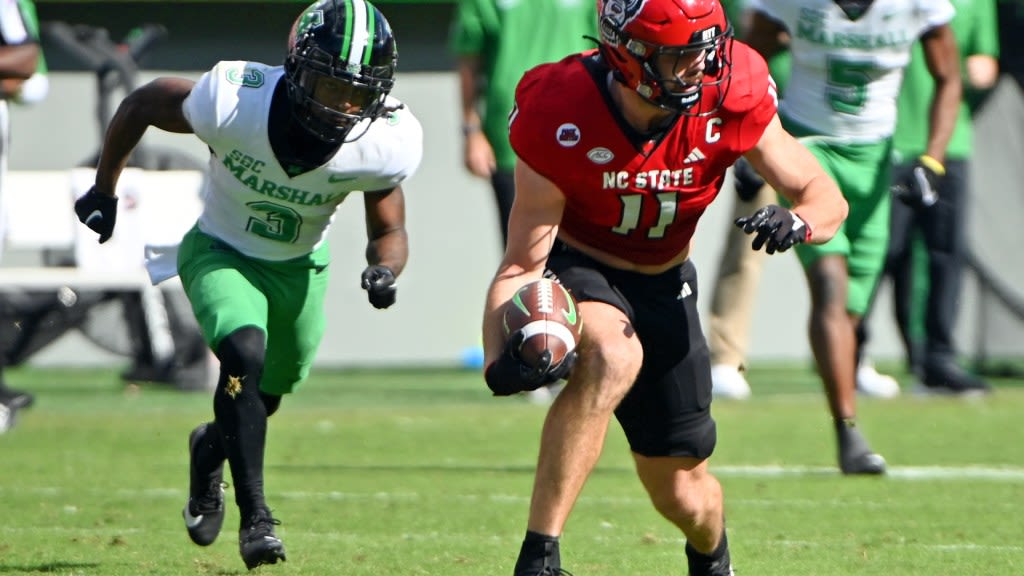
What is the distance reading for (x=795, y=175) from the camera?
5.03 metres

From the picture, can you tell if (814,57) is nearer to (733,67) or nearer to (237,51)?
(733,67)

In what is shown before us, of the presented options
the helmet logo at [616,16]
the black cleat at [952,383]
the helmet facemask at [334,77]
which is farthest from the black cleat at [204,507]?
the black cleat at [952,383]

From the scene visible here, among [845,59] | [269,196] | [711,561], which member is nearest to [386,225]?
[269,196]

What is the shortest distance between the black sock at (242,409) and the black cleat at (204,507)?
0.33 metres

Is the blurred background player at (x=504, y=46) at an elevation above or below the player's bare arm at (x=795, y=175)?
below

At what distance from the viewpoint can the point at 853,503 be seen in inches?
266

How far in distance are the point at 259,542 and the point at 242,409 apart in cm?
43

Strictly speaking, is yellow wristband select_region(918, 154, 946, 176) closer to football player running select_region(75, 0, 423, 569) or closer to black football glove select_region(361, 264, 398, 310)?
football player running select_region(75, 0, 423, 569)

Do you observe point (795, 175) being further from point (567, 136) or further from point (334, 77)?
point (334, 77)

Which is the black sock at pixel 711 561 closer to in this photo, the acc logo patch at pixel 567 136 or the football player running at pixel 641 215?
the football player running at pixel 641 215

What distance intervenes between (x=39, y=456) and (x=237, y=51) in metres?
6.26

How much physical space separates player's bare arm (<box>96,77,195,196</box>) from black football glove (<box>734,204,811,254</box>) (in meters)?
2.16

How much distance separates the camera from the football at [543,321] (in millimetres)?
4438

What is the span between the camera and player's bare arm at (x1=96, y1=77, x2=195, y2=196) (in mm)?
5945
